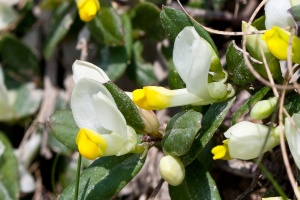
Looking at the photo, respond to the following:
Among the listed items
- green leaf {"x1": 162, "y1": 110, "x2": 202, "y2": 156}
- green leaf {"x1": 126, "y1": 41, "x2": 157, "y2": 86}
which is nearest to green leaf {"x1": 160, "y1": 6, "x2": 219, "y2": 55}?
green leaf {"x1": 162, "y1": 110, "x2": 202, "y2": 156}

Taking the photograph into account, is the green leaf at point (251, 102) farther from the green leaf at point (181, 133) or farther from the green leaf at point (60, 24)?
the green leaf at point (60, 24)

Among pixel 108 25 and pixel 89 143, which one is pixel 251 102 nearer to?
pixel 89 143

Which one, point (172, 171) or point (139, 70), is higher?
point (172, 171)

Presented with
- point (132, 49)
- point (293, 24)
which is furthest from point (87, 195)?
point (132, 49)

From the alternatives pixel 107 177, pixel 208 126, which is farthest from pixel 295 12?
pixel 107 177

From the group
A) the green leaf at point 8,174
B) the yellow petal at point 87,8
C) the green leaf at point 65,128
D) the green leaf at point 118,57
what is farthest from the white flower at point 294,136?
the green leaf at point 8,174
